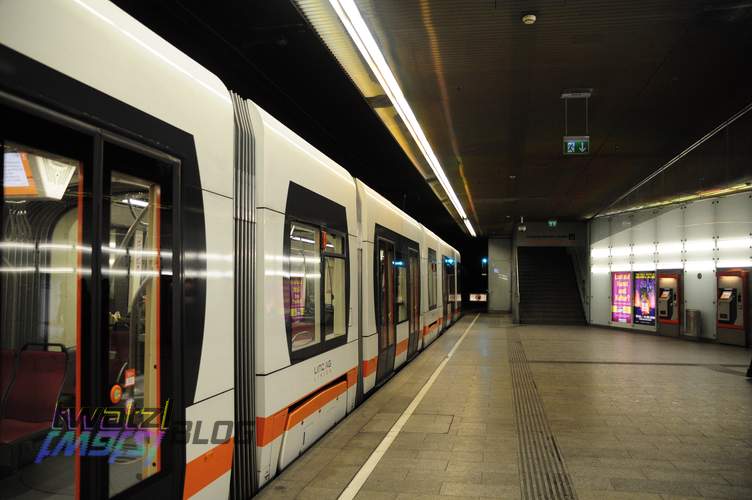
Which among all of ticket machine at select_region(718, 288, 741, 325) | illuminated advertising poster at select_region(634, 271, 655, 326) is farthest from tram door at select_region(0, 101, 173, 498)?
illuminated advertising poster at select_region(634, 271, 655, 326)

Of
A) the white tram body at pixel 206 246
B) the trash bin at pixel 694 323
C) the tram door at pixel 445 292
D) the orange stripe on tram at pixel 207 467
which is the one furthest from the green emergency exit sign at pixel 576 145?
the trash bin at pixel 694 323

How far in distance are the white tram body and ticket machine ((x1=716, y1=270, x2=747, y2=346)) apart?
1226 centimetres

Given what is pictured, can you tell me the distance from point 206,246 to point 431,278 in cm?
1150

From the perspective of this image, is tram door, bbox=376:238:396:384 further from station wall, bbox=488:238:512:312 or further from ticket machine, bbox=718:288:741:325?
station wall, bbox=488:238:512:312

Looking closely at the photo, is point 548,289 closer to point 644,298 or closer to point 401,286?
point 644,298

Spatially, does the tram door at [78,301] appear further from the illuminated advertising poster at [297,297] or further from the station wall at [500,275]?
the station wall at [500,275]

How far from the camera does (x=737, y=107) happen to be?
880 cm

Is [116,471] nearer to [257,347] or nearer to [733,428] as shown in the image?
[257,347]

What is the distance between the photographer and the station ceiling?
18.7 ft

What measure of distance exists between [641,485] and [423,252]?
8736mm

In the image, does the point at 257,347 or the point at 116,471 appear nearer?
the point at 116,471

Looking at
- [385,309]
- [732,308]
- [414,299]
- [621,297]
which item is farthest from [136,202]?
[621,297]

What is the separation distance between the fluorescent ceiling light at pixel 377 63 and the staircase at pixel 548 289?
47.0 feet

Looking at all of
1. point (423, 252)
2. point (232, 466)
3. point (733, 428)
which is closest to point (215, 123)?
point (232, 466)
